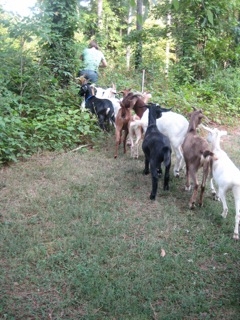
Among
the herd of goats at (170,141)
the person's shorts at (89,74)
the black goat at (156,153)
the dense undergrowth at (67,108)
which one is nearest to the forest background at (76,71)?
the dense undergrowth at (67,108)

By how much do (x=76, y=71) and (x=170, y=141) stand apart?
4.86m

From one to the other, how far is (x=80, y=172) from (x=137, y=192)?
134cm

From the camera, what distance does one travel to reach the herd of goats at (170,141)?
5.15 m

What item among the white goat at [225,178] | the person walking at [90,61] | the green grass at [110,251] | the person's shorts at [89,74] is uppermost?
the person walking at [90,61]

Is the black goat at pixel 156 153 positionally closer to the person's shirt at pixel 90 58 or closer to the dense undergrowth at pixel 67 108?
the dense undergrowth at pixel 67 108

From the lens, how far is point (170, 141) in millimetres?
6789

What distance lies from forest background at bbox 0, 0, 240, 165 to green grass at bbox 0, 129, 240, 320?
5.40 feet

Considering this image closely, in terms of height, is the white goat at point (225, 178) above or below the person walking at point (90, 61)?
below

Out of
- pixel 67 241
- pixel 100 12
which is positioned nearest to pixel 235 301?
pixel 67 241

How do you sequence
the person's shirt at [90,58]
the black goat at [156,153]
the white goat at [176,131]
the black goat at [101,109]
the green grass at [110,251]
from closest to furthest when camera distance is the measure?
the green grass at [110,251]
the black goat at [156,153]
the white goat at [176,131]
the black goat at [101,109]
the person's shirt at [90,58]

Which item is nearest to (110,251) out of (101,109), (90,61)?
(101,109)

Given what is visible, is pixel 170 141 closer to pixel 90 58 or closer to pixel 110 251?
pixel 110 251

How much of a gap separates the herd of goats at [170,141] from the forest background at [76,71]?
2.07 feet

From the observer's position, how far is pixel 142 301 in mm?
3568
